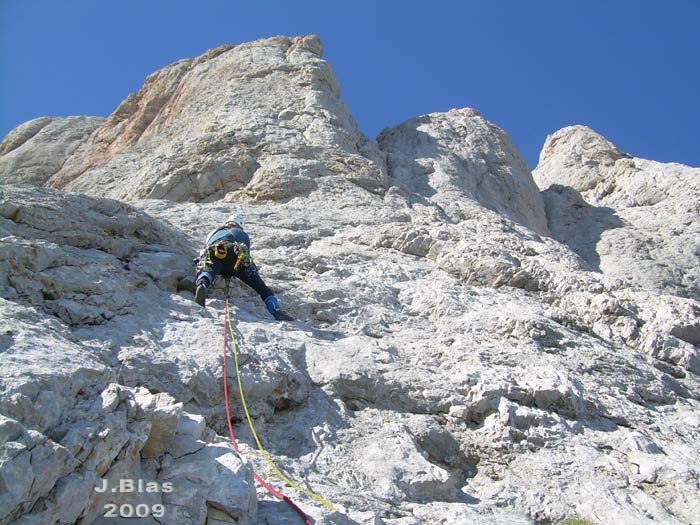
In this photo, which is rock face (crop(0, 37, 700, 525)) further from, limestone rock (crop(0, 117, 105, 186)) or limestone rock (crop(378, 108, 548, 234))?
limestone rock (crop(0, 117, 105, 186))

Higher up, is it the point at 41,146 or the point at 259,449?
the point at 41,146

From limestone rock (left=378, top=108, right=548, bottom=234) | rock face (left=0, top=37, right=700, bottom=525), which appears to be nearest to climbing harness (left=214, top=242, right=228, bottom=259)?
rock face (left=0, top=37, right=700, bottom=525)

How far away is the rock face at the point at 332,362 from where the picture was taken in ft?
17.3

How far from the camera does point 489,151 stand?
68.4 ft

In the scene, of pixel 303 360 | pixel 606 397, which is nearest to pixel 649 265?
pixel 606 397

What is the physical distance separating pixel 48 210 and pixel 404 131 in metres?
13.3

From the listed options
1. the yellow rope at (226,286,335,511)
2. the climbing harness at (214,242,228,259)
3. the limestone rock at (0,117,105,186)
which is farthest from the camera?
the limestone rock at (0,117,105,186)

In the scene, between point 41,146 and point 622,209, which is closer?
point 622,209

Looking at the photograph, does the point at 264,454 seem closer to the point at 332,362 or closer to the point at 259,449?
the point at 259,449

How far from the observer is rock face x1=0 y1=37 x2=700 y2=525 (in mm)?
5262

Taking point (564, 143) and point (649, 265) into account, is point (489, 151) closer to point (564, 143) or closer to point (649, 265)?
point (649, 265)

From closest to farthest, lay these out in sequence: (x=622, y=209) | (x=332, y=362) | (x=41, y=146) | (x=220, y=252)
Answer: (x=332, y=362), (x=220, y=252), (x=622, y=209), (x=41, y=146)

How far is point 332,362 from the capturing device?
26.9 ft


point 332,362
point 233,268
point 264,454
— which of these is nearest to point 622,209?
point 233,268
